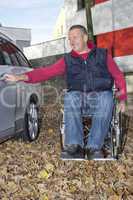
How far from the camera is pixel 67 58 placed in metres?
6.10

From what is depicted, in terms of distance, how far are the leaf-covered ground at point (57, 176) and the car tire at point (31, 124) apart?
313mm

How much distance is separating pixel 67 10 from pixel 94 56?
40.5 feet

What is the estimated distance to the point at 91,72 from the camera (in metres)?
Result: 5.99

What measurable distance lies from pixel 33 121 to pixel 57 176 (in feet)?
8.13

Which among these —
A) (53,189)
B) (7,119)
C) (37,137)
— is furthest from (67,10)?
(53,189)

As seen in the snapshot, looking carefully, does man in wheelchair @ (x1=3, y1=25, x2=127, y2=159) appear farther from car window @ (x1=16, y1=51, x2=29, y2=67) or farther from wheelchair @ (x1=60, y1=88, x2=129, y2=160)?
car window @ (x1=16, y1=51, x2=29, y2=67)

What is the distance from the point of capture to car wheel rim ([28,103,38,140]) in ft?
25.9

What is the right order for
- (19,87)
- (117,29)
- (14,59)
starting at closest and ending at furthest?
(19,87) < (14,59) < (117,29)

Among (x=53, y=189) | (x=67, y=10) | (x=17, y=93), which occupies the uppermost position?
(x=67, y=10)

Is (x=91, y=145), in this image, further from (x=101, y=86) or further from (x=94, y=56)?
(x=94, y=56)

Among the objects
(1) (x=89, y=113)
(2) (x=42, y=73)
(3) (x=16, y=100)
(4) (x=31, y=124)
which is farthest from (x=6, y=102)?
(4) (x=31, y=124)

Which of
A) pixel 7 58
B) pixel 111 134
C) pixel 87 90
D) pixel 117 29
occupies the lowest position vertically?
pixel 111 134

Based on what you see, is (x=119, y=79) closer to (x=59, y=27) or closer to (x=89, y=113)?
Result: (x=89, y=113)

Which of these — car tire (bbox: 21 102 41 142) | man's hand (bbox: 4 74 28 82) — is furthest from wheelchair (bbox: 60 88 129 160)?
car tire (bbox: 21 102 41 142)
